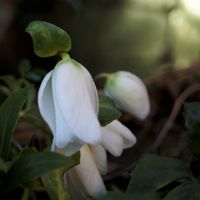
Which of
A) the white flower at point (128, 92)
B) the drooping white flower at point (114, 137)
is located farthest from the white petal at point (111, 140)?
the white flower at point (128, 92)

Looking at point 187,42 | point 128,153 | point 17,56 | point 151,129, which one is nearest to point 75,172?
point 128,153

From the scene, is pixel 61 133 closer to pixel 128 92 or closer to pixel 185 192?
pixel 185 192

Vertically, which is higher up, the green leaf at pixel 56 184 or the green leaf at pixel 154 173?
the green leaf at pixel 154 173

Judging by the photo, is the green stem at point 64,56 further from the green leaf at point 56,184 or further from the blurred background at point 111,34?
the blurred background at point 111,34

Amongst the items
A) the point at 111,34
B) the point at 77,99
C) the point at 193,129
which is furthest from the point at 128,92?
the point at 111,34

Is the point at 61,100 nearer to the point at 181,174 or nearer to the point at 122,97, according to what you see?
the point at 181,174

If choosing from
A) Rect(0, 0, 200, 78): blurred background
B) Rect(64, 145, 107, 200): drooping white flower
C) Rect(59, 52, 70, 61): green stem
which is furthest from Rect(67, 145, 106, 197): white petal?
Rect(0, 0, 200, 78): blurred background
